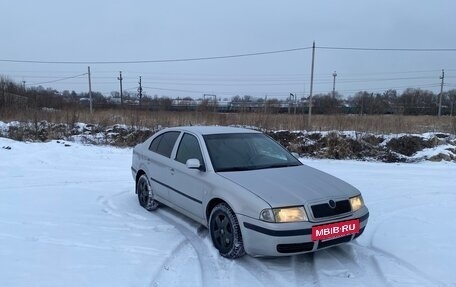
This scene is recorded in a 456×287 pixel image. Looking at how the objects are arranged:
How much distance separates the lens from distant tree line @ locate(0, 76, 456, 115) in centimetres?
3494

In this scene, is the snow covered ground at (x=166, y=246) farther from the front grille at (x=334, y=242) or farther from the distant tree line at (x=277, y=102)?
the distant tree line at (x=277, y=102)

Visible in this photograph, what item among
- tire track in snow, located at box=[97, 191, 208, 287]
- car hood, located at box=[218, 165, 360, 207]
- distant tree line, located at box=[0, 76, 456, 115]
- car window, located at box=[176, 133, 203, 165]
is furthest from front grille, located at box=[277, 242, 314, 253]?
distant tree line, located at box=[0, 76, 456, 115]

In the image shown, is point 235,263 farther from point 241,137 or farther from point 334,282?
point 241,137

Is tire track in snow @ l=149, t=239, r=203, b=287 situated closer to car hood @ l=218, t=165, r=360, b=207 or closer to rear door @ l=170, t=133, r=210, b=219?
rear door @ l=170, t=133, r=210, b=219

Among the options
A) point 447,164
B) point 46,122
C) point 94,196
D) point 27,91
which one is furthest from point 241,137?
point 27,91

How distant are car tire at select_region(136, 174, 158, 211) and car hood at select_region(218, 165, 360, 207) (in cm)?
206

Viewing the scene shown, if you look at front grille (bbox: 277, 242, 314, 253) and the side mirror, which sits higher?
the side mirror

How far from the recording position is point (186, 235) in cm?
527

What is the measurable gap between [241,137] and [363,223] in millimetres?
2067

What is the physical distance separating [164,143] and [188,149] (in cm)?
87

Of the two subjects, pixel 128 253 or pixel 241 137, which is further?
pixel 241 137

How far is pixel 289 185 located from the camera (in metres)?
4.47

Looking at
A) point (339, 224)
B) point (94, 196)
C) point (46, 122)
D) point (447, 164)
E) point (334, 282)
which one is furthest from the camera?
point (46, 122)

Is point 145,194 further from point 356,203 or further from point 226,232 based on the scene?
point 356,203
